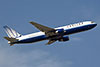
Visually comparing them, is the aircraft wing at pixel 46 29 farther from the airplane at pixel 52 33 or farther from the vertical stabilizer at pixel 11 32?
the vertical stabilizer at pixel 11 32

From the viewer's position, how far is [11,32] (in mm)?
119562

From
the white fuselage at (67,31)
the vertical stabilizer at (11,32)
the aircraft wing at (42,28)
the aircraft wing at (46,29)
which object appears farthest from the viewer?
the vertical stabilizer at (11,32)

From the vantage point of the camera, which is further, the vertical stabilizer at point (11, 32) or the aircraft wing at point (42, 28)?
the vertical stabilizer at point (11, 32)

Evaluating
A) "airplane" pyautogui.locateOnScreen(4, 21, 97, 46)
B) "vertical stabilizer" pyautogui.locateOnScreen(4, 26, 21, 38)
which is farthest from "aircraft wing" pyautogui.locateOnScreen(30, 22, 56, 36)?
"vertical stabilizer" pyautogui.locateOnScreen(4, 26, 21, 38)

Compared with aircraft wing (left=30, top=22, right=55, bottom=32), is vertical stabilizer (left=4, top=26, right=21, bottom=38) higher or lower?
lower

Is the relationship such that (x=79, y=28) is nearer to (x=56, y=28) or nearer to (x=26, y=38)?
(x=56, y=28)

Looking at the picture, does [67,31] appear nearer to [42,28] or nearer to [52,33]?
[52,33]

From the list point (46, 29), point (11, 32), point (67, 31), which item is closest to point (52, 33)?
point (46, 29)

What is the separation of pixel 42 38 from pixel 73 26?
500 inches

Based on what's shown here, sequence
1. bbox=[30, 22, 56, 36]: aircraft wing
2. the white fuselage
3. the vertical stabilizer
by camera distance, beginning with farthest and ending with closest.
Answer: the vertical stabilizer < the white fuselage < bbox=[30, 22, 56, 36]: aircraft wing

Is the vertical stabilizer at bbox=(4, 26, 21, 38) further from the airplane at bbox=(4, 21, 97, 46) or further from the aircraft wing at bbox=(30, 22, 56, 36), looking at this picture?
the aircraft wing at bbox=(30, 22, 56, 36)

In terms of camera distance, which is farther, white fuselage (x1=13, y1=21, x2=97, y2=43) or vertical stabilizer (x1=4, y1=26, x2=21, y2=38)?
vertical stabilizer (x1=4, y1=26, x2=21, y2=38)

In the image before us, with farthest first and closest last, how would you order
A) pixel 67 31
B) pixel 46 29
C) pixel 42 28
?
pixel 46 29
pixel 42 28
pixel 67 31

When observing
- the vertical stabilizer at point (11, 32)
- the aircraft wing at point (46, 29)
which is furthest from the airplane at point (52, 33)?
the vertical stabilizer at point (11, 32)
